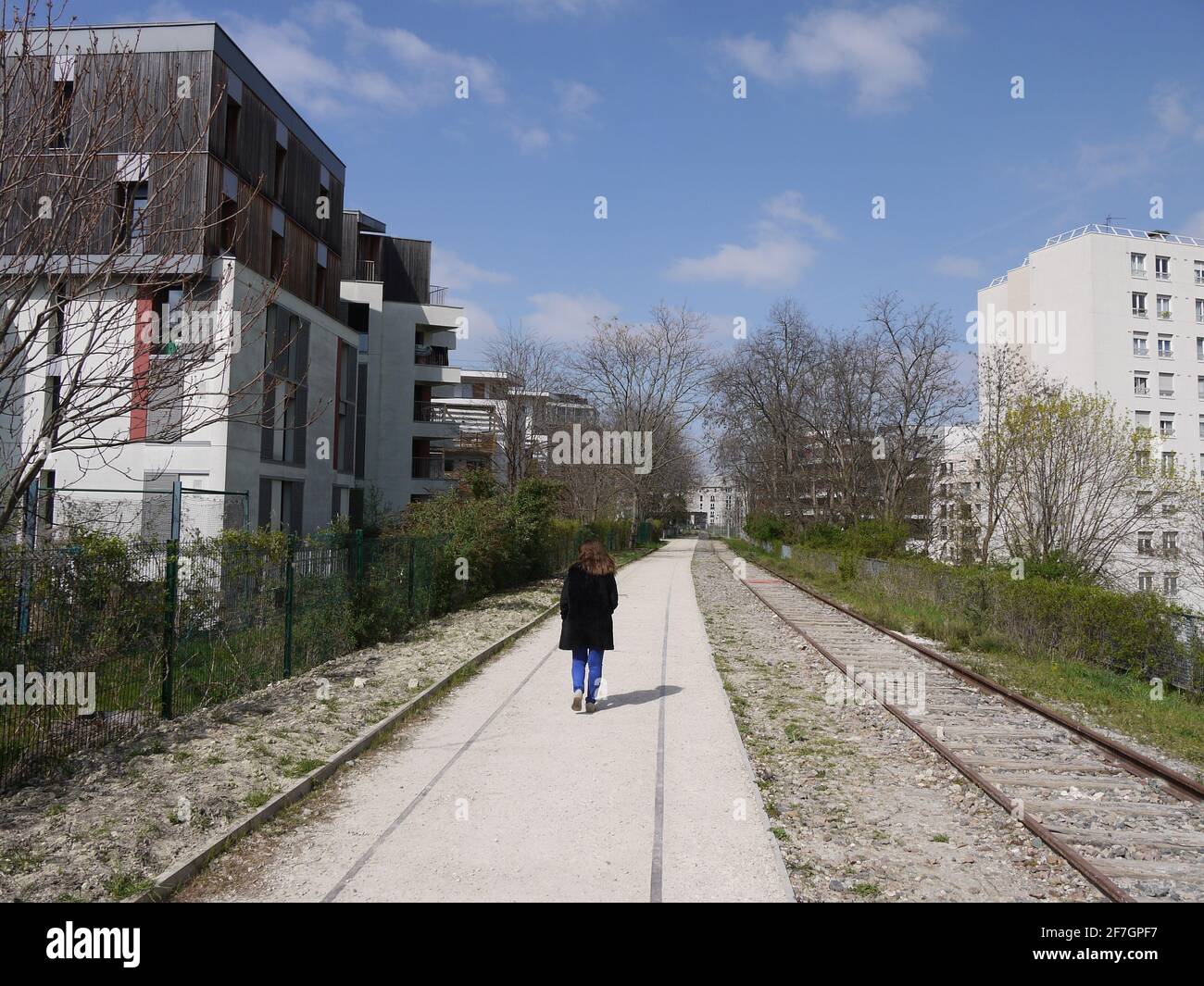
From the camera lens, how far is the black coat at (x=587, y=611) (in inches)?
372

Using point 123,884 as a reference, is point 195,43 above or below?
above

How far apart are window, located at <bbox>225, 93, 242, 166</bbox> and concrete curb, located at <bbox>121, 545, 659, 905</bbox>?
1790 centimetres

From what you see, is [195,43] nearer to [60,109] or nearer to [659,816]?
[60,109]

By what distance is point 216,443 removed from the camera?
23047 mm

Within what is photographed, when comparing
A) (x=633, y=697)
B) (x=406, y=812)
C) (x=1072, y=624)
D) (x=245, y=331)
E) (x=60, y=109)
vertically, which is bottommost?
(x=633, y=697)

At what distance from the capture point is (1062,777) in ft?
25.3

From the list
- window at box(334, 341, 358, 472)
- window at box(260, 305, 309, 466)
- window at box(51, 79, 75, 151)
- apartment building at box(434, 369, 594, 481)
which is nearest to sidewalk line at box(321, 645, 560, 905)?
window at box(51, 79, 75, 151)

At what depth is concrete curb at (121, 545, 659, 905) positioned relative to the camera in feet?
15.8

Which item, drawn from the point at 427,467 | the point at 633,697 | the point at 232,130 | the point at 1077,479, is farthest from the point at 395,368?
the point at 633,697

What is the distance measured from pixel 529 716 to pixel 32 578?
4.88m

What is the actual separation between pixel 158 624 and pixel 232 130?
65.1ft

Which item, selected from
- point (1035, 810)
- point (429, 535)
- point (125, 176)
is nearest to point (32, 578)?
point (125, 176)

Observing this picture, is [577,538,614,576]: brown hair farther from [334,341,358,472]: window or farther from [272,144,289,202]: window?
[334,341,358,472]: window
